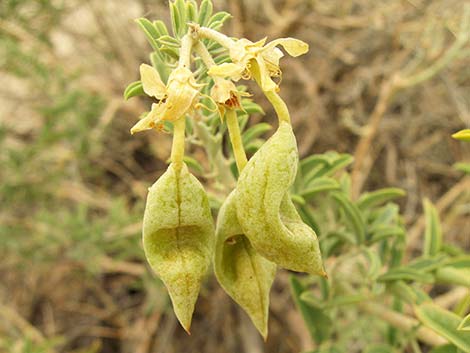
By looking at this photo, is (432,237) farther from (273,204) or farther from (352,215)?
(273,204)

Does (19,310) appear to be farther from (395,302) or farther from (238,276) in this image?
(238,276)

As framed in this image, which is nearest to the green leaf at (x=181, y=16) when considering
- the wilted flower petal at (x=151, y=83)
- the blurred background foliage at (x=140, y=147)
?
the wilted flower petal at (x=151, y=83)

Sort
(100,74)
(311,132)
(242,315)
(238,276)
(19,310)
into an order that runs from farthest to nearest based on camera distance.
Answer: (100,74) → (19,310) → (311,132) → (242,315) → (238,276)

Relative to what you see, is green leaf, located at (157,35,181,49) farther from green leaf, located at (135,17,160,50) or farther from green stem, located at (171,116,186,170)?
green stem, located at (171,116,186,170)

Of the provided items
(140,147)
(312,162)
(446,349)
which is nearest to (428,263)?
(446,349)

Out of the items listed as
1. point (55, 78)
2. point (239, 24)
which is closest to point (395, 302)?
point (239, 24)

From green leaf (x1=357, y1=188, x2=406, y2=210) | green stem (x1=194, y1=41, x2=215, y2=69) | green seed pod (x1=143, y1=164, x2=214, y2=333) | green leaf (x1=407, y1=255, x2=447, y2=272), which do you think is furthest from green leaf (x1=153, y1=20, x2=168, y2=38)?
green leaf (x1=407, y1=255, x2=447, y2=272)
